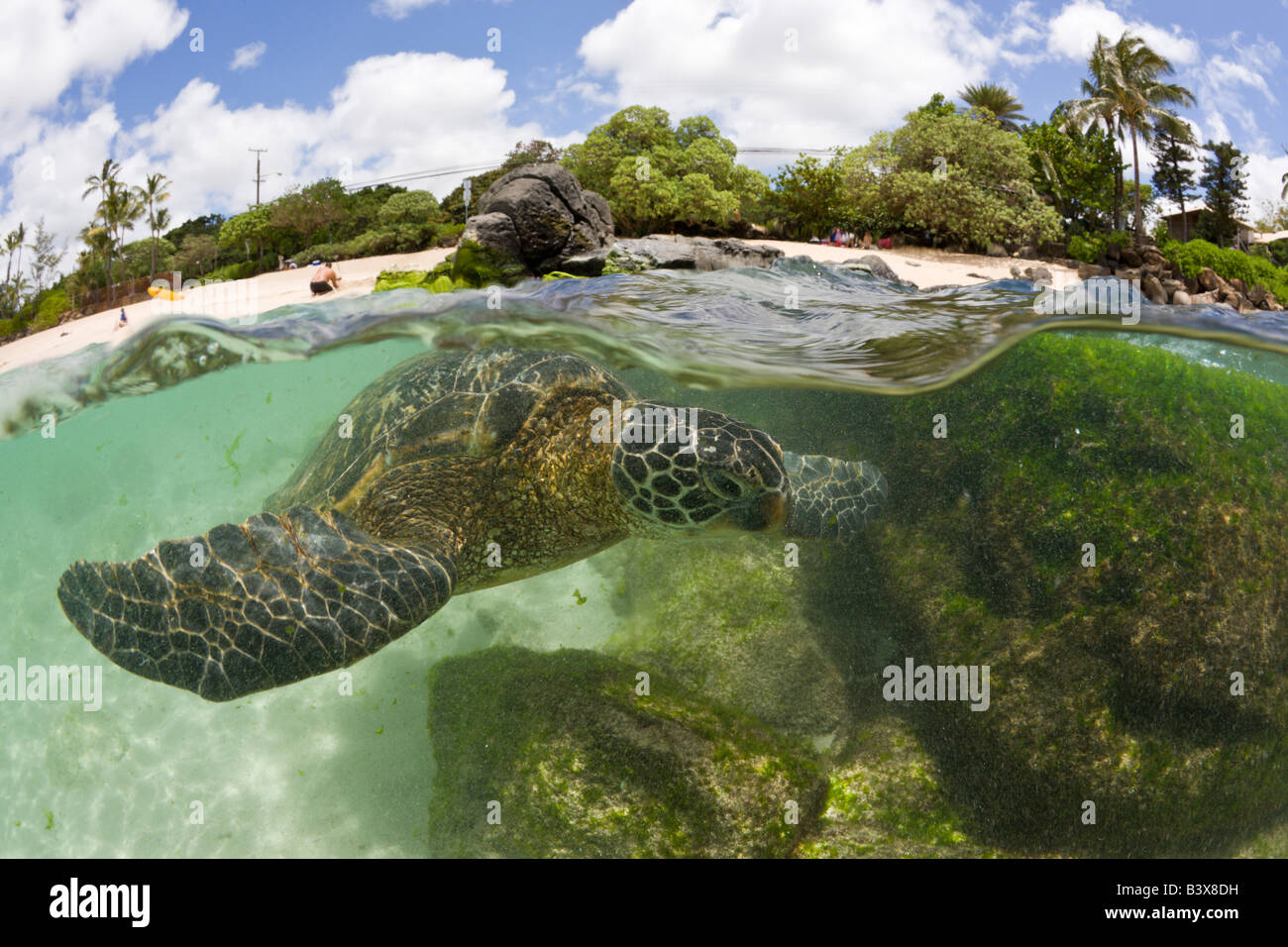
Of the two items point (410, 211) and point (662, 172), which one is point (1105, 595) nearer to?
point (662, 172)

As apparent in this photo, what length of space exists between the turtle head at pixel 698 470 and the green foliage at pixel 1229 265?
24.8 metres

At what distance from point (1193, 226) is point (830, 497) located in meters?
40.8

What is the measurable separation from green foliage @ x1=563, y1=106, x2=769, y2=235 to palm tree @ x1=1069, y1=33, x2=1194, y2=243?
1458 centimetres

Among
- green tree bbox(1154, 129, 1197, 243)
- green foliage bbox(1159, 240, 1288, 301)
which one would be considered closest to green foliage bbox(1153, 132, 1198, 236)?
green tree bbox(1154, 129, 1197, 243)

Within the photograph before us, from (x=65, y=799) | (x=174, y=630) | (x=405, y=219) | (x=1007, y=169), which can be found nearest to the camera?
(x=174, y=630)

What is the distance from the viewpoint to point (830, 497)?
228 inches

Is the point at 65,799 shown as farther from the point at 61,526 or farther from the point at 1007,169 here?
the point at 1007,169

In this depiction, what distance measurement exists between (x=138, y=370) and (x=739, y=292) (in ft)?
23.8

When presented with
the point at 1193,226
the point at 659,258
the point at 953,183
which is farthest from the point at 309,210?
the point at 1193,226

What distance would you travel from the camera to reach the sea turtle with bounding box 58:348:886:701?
3.86m

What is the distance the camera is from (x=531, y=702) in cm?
618

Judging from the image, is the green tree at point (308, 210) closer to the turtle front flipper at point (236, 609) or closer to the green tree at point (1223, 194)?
the turtle front flipper at point (236, 609)
